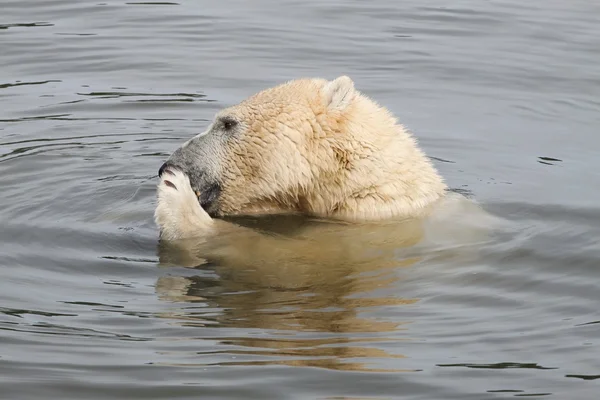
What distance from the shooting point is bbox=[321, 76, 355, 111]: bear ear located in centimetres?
658

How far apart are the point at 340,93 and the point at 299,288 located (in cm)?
129

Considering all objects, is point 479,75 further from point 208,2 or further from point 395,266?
point 395,266

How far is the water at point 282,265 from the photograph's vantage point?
4.77 meters

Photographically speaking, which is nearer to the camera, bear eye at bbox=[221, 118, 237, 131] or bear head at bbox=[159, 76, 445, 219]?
bear head at bbox=[159, 76, 445, 219]

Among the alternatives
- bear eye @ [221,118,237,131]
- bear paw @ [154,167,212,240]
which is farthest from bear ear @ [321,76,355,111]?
bear paw @ [154,167,212,240]

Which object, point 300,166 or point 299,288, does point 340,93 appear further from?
point 299,288

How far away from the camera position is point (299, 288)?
5906 millimetres

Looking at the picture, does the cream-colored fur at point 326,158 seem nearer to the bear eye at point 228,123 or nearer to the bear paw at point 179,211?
the bear eye at point 228,123

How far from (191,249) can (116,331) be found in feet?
4.28

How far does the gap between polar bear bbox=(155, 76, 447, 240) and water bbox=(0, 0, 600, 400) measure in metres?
0.43

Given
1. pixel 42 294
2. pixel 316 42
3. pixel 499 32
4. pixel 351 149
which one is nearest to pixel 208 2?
pixel 316 42

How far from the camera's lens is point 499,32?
12.0m

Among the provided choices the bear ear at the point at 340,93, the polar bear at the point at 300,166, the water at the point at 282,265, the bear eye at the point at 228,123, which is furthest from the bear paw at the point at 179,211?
the bear ear at the point at 340,93

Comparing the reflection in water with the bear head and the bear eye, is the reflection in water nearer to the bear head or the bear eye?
the bear head
